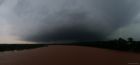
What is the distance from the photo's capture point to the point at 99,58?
22.3 meters

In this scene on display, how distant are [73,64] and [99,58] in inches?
120

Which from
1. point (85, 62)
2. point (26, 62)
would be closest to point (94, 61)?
point (85, 62)

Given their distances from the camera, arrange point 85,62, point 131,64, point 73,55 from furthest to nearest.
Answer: point 73,55
point 85,62
point 131,64

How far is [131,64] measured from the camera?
64.3ft

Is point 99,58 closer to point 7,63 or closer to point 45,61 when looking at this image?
point 45,61

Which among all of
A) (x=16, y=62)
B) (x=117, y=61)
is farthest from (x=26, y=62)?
(x=117, y=61)

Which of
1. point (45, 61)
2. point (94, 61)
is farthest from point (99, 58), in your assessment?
point (45, 61)

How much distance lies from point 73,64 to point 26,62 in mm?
4313

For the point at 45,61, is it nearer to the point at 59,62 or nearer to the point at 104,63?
the point at 59,62

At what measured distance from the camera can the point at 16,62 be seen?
21719 millimetres

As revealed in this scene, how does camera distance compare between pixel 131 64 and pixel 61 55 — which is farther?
pixel 61 55

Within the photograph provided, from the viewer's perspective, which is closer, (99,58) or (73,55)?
(99,58)

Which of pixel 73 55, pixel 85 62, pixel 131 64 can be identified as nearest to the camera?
pixel 131 64

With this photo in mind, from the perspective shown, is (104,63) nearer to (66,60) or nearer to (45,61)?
(66,60)
